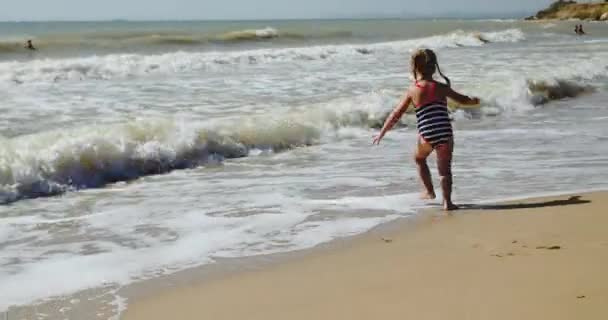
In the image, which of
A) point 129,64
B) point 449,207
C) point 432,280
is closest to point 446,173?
point 449,207

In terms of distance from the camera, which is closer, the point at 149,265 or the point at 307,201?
the point at 149,265

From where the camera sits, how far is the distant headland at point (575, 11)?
92.9 meters

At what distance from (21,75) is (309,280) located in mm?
17466

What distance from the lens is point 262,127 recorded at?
9820 millimetres

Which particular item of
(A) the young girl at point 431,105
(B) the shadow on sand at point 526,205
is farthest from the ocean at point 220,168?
(A) the young girl at point 431,105

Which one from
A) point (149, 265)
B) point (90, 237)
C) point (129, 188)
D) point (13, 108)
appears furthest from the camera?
point (13, 108)

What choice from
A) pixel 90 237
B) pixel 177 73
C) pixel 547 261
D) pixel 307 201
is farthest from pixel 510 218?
pixel 177 73

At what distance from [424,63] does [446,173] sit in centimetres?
91

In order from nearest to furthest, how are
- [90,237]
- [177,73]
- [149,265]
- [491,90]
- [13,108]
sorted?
[149,265] < [90,237] < [13,108] < [491,90] < [177,73]

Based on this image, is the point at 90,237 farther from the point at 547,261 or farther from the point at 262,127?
the point at 262,127

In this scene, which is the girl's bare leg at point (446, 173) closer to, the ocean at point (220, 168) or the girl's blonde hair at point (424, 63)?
the ocean at point (220, 168)

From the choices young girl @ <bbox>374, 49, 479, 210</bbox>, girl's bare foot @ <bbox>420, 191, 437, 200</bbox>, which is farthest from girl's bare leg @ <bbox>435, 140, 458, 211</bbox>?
girl's bare foot @ <bbox>420, 191, 437, 200</bbox>

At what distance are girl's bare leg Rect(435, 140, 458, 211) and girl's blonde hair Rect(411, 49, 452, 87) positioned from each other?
55cm

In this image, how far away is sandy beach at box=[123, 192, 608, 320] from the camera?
3516mm
